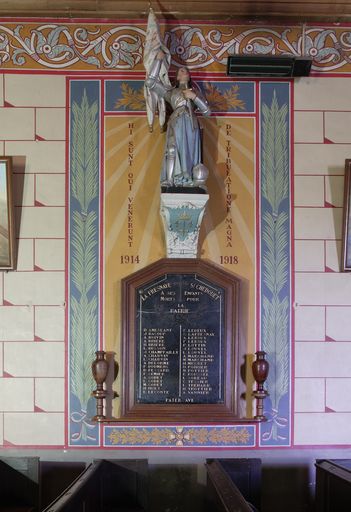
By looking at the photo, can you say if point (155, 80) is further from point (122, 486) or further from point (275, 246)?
point (122, 486)

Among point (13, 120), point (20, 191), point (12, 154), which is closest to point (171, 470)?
point (20, 191)

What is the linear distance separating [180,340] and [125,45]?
208cm

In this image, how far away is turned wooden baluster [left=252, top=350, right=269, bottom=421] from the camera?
130 inches

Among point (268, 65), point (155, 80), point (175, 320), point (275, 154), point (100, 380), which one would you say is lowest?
point (100, 380)

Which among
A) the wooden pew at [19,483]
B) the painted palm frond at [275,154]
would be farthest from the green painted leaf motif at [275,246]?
the wooden pew at [19,483]

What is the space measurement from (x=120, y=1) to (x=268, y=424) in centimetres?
302

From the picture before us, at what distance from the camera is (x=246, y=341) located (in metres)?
3.46

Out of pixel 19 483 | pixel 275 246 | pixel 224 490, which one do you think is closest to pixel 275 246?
pixel 275 246

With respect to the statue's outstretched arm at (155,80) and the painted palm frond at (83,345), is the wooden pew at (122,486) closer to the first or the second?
the painted palm frond at (83,345)

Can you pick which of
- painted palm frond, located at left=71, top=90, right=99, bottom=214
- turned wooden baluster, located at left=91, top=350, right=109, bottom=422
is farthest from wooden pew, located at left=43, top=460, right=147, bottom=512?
painted palm frond, located at left=71, top=90, right=99, bottom=214

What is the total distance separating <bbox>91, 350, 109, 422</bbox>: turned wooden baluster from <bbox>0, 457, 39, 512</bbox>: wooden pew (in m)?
0.51

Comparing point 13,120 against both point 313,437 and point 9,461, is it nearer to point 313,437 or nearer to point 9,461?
point 9,461

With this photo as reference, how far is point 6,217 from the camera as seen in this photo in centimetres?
342

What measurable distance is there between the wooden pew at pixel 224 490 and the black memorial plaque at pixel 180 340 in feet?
1.37
